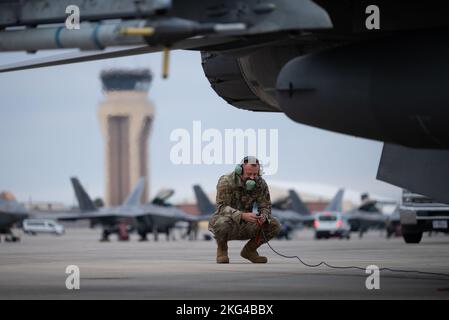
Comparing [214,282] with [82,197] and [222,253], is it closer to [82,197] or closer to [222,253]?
[222,253]

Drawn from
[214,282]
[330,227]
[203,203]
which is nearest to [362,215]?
[203,203]

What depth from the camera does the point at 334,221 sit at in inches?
2228

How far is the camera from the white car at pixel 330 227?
56062mm

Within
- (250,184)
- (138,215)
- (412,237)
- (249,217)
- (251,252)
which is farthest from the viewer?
(138,215)

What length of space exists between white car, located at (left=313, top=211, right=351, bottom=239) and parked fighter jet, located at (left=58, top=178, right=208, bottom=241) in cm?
763

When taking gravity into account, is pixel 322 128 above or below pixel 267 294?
above

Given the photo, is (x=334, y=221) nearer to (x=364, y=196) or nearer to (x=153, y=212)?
Result: (x=153, y=212)

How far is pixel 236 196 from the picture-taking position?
48.8ft

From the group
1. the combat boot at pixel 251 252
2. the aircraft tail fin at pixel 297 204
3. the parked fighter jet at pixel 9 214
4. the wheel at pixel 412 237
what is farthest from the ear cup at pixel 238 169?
the aircraft tail fin at pixel 297 204

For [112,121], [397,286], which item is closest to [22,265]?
[397,286]

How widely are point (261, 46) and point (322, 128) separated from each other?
143 centimetres

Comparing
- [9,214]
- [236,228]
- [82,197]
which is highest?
[236,228]

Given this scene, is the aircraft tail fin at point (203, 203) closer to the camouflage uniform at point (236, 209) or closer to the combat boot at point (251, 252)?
the combat boot at point (251, 252)

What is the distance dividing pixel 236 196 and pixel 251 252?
3.89ft
